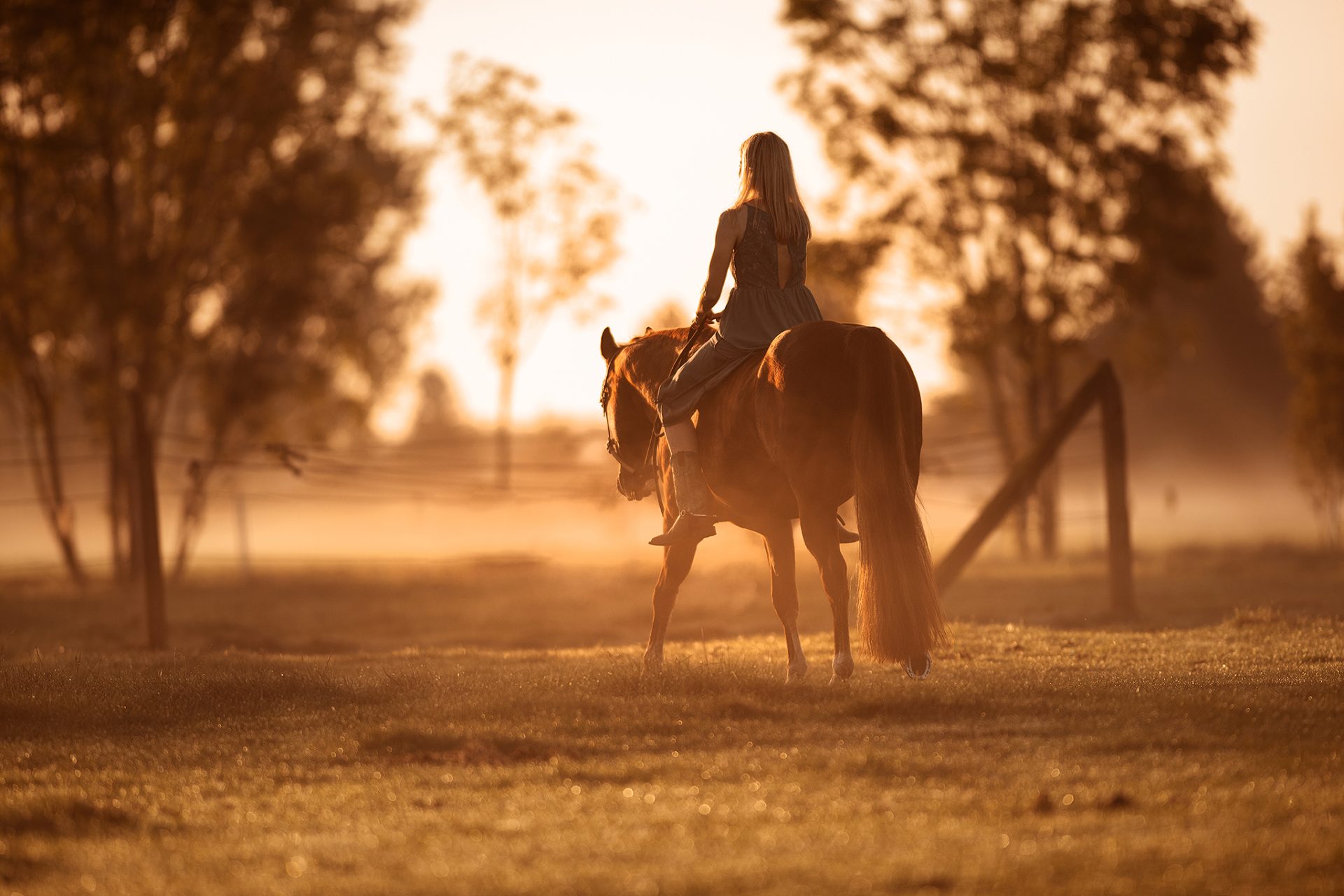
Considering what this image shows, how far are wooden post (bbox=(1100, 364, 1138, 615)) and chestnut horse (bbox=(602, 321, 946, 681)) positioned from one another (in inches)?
214

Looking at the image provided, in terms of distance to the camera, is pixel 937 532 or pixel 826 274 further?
pixel 937 532

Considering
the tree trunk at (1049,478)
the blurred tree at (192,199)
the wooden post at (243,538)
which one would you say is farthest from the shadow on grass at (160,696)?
the tree trunk at (1049,478)

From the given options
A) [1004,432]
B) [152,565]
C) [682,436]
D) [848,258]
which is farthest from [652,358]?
[1004,432]

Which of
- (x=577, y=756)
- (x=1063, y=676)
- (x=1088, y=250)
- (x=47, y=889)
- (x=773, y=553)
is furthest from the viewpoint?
(x=1088, y=250)

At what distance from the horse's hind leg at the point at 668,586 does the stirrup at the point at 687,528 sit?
0.06 metres

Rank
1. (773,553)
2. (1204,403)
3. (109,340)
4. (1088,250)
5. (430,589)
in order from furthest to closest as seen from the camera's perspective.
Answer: (1204,403) < (1088,250) < (109,340) < (430,589) < (773,553)

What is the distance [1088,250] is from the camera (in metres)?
25.5

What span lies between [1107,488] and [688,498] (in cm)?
602

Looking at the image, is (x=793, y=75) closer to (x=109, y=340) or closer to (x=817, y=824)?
(x=109, y=340)

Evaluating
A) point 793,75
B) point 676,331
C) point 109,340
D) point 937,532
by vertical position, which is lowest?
point 937,532

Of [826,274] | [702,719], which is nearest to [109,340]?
[826,274]

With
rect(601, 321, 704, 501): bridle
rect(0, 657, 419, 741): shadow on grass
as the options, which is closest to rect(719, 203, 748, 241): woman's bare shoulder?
rect(601, 321, 704, 501): bridle

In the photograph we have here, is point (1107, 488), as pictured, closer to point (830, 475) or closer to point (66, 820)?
point (830, 475)

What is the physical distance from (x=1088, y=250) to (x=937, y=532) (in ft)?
64.1
